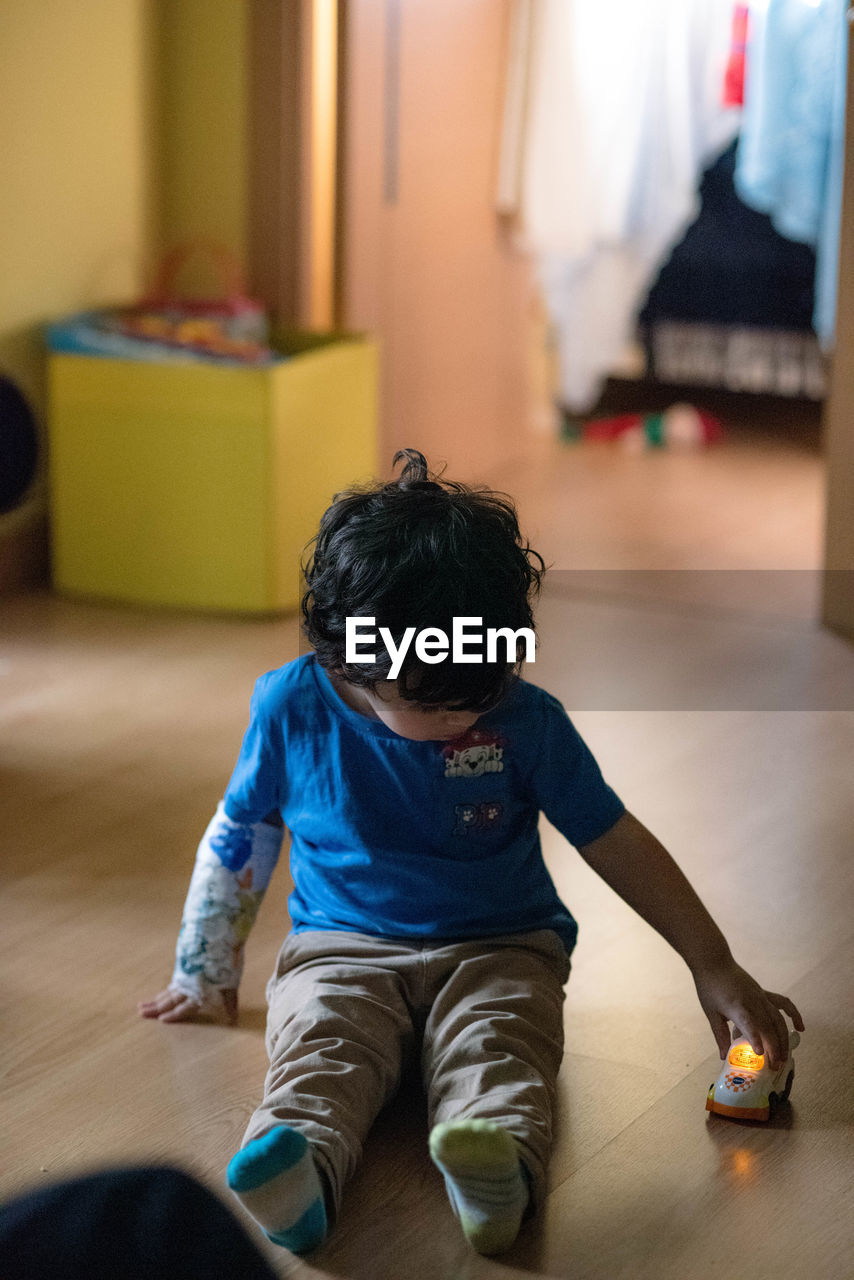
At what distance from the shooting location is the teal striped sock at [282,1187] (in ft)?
3.23

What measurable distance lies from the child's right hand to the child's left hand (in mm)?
411

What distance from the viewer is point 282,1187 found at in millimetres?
1008

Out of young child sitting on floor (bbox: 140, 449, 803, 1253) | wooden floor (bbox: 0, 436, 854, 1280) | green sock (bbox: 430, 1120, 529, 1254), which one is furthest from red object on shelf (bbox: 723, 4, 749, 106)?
green sock (bbox: 430, 1120, 529, 1254)

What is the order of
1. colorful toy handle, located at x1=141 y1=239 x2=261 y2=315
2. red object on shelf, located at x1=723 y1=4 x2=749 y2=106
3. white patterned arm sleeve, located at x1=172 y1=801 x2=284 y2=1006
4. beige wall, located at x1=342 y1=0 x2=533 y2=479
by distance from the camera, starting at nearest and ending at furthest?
white patterned arm sleeve, located at x1=172 y1=801 x2=284 y2=1006, colorful toy handle, located at x1=141 y1=239 x2=261 y2=315, beige wall, located at x1=342 y1=0 x2=533 y2=479, red object on shelf, located at x1=723 y1=4 x2=749 y2=106

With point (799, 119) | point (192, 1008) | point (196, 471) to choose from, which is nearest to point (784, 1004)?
point (192, 1008)

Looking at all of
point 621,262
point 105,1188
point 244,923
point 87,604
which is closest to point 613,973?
point 244,923

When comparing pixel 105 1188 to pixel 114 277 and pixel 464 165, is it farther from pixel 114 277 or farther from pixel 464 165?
pixel 464 165

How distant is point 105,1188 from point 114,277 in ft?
7.89

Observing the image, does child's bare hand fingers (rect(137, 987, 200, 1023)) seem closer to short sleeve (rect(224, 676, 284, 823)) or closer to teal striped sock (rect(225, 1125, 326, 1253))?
short sleeve (rect(224, 676, 284, 823))

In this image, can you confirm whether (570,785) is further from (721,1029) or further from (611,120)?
(611,120)

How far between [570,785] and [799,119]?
6.44 ft

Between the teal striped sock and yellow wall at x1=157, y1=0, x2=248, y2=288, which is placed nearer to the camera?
the teal striped sock

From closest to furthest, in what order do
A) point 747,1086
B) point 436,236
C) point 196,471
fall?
1. point 747,1086
2. point 196,471
3. point 436,236

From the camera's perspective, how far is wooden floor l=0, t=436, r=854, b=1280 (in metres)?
1.11
